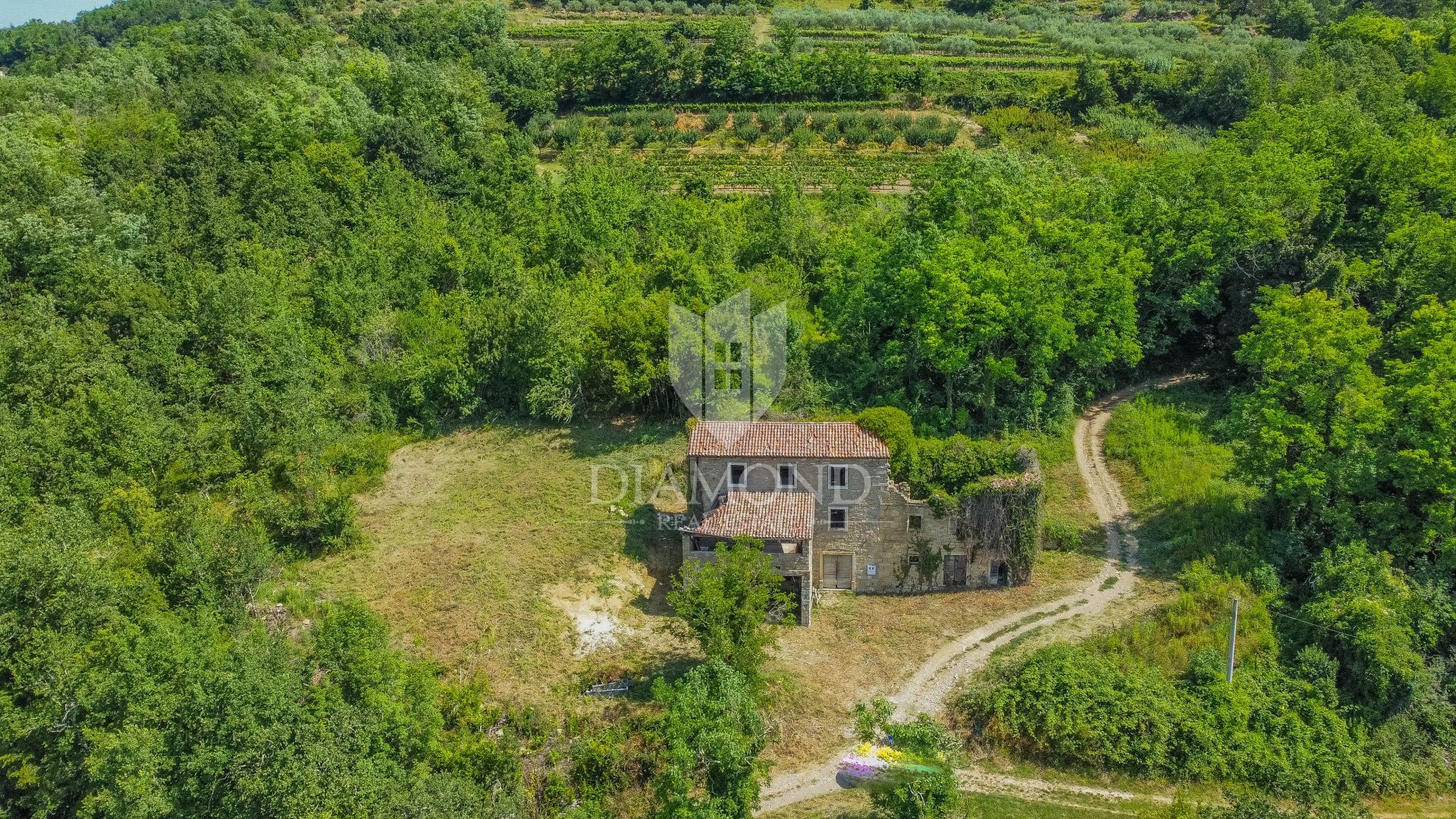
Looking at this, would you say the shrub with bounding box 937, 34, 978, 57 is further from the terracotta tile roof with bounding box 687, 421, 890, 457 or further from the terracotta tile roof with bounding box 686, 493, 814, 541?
the terracotta tile roof with bounding box 686, 493, 814, 541

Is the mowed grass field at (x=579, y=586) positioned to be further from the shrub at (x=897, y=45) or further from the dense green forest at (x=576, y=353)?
the shrub at (x=897, y=45)

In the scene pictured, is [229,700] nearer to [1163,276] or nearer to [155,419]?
[155,419]

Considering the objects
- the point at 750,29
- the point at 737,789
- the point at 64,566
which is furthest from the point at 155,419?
the point at 750,29

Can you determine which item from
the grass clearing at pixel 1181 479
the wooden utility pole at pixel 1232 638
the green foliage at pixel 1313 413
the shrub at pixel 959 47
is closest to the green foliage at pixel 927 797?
the wooden utility pole at pixel 1232 638

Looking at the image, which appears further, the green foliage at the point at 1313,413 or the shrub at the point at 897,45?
the shrub at the point at 897,45

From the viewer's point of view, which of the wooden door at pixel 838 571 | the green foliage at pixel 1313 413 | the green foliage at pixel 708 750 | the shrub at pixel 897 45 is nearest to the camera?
the green foliage at pixel 708 750

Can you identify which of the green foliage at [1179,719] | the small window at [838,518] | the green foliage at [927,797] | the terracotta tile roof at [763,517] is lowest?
the green foliage at [1179,719]
